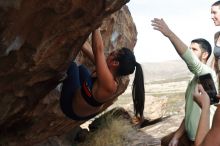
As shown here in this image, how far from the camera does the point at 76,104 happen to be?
554 cm

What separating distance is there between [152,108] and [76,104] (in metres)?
12.1

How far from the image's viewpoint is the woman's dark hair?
5379 millimetres

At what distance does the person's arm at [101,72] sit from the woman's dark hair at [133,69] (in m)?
0.31

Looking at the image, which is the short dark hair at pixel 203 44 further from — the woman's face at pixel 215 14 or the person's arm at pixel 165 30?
the person's arm at pixel 165 30

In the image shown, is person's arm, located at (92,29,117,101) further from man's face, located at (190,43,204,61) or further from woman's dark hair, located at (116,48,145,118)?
man's face, located at (190,43,204,61)

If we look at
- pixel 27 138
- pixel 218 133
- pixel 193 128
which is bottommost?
pixel 27 138

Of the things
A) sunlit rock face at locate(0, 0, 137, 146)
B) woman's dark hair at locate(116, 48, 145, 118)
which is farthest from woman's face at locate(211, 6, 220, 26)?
sunlit rock face at locate(0, 0, 137, 146)

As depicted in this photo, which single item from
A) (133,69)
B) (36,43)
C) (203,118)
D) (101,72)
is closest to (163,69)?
(133,69)

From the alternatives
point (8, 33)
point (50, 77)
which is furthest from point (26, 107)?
point (8, 33)

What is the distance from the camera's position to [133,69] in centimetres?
551

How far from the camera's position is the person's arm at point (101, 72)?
4.99 metres

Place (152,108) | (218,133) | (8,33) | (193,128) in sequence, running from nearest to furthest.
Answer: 1. (218,133)
2. (8,33)
3. (193,128)
4. (152,108)

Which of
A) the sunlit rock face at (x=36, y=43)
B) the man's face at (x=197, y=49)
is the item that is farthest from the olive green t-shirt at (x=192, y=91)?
the sunlit rock face at (x=36, y=43)

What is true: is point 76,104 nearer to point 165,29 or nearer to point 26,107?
point 26,107
